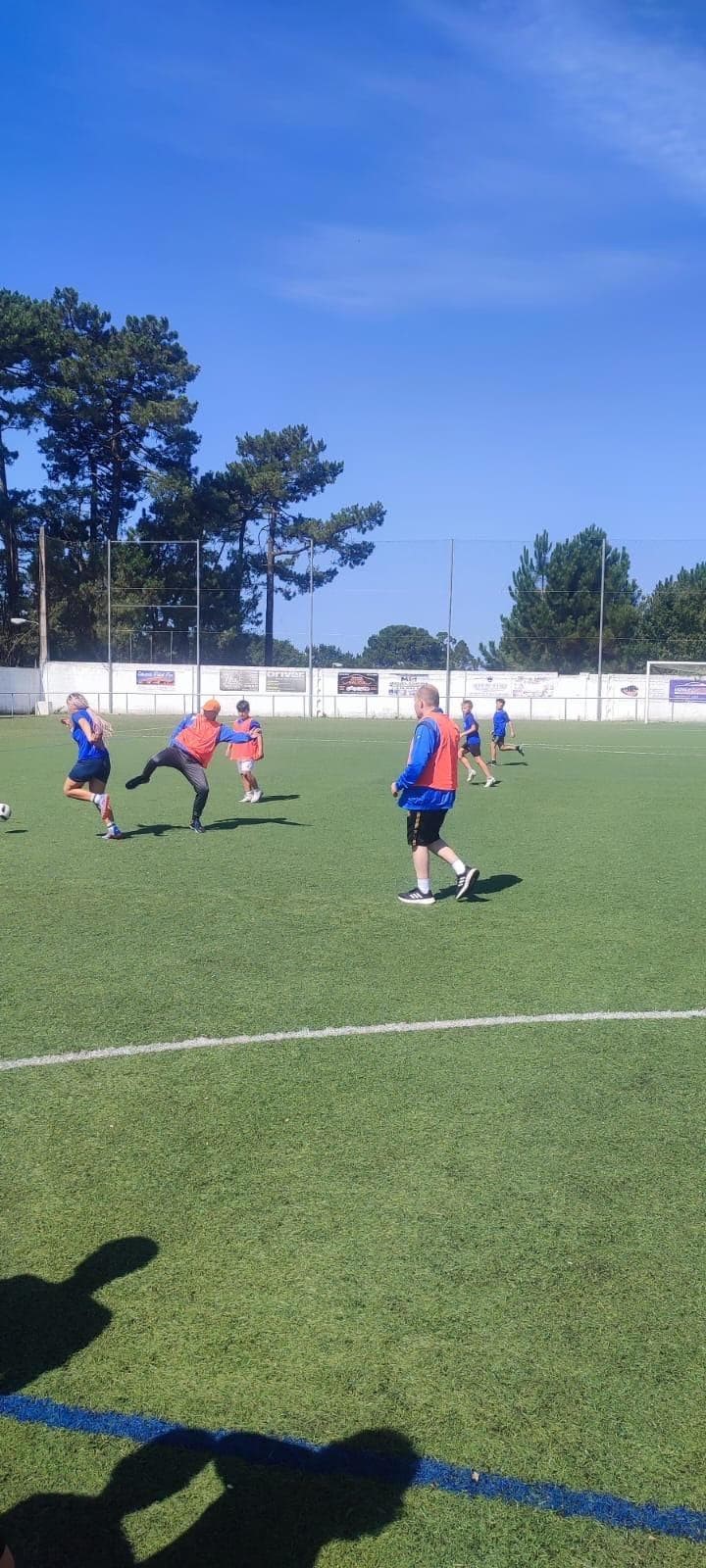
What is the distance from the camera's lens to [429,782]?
927 centimetres

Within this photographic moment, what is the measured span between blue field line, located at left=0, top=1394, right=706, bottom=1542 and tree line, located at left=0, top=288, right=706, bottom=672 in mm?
52358

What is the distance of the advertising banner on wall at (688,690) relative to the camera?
2162 inches

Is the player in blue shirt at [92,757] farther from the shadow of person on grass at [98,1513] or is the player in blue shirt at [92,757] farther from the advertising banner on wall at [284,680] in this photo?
the advertising banner on wall at [284,680]

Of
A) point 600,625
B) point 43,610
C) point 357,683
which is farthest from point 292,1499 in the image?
point 600,625

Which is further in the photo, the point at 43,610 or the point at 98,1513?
the point at 43,610

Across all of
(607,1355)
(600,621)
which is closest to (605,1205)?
(607,1355)

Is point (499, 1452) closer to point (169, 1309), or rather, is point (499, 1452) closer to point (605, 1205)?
point (169, 1309)

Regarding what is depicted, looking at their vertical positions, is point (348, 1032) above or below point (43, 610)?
below

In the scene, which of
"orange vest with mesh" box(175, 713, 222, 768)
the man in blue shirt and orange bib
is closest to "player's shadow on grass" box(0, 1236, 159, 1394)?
the man in blue shirt and orange bib

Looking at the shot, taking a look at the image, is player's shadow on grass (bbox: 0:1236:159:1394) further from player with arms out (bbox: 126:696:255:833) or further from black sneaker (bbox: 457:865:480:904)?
player with arms out (bbox: 126:696:255:833)

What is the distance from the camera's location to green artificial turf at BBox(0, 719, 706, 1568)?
2.60m

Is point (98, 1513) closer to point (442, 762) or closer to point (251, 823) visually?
point (442, 762)

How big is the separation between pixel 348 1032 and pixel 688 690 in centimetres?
5214

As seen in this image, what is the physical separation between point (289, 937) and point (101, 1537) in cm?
564
